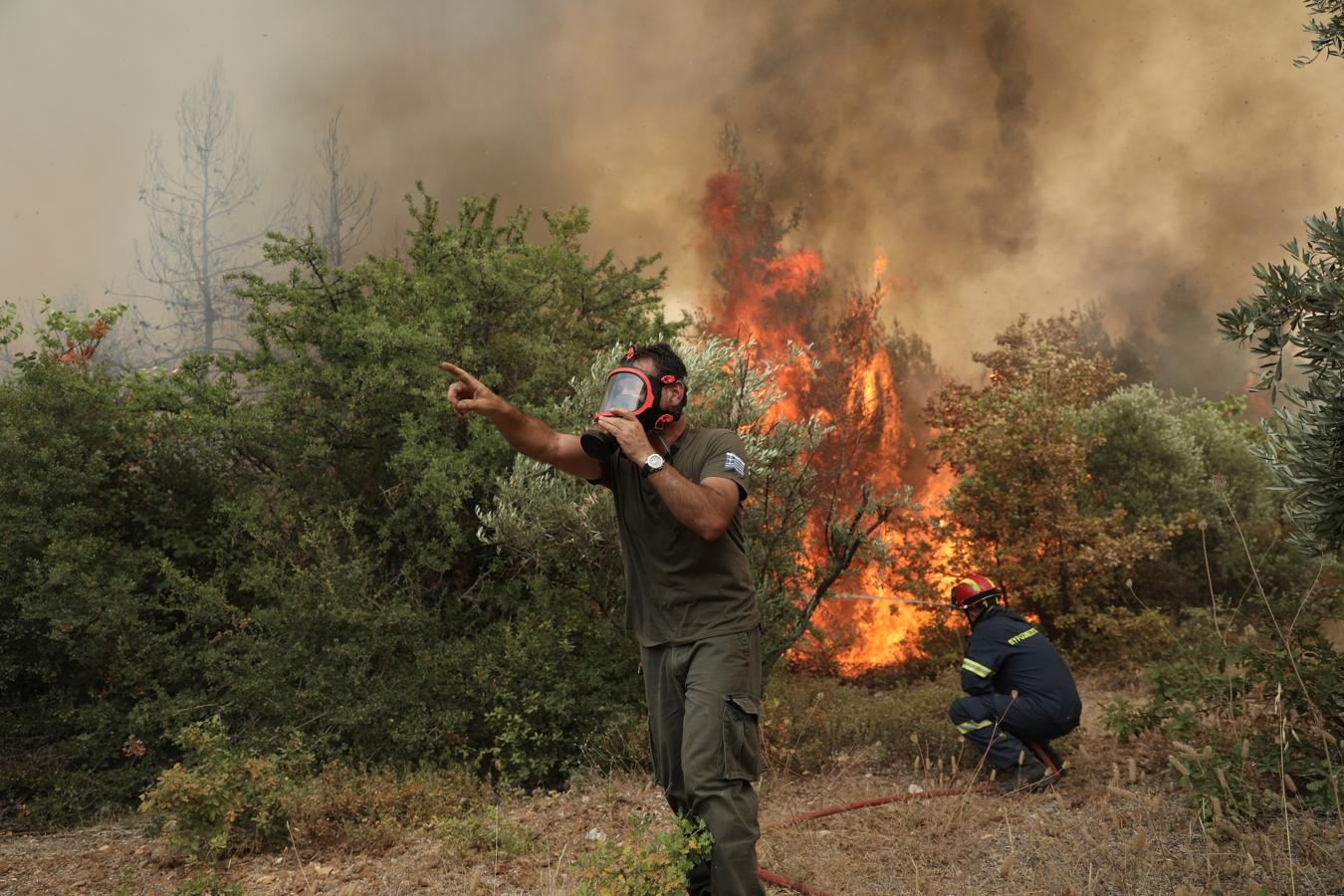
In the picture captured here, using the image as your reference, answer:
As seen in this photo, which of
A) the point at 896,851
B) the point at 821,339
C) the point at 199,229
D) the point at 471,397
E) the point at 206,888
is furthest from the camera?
the point at 821,339

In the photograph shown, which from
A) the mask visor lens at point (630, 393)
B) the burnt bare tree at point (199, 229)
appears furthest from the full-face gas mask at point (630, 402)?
the burnt bare tree at point (199, 229)

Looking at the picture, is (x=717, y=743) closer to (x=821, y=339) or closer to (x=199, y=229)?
(x=821, y=339)

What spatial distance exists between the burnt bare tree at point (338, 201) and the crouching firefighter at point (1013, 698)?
1586cm

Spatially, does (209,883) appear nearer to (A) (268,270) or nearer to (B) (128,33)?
(A) (268,270)

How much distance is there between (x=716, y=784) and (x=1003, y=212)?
74.1ft

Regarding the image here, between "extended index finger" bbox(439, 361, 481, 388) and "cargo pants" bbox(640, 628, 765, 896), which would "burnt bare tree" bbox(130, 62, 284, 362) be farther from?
"cargo pants" bbox(640, 628, 765, 896)

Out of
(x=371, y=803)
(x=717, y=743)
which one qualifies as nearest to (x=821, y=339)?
(x=371, y=803)

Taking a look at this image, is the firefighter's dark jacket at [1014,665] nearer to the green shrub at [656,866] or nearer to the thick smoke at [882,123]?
the green shrub at [656,866]

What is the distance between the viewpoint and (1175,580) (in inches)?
557

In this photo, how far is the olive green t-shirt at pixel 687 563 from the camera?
3.25m

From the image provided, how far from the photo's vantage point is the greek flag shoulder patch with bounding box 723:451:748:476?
10.6 ft

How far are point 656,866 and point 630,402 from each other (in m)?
1.52

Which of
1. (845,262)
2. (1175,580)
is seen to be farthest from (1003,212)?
(1175,580)

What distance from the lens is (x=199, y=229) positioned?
18203 millimetres
